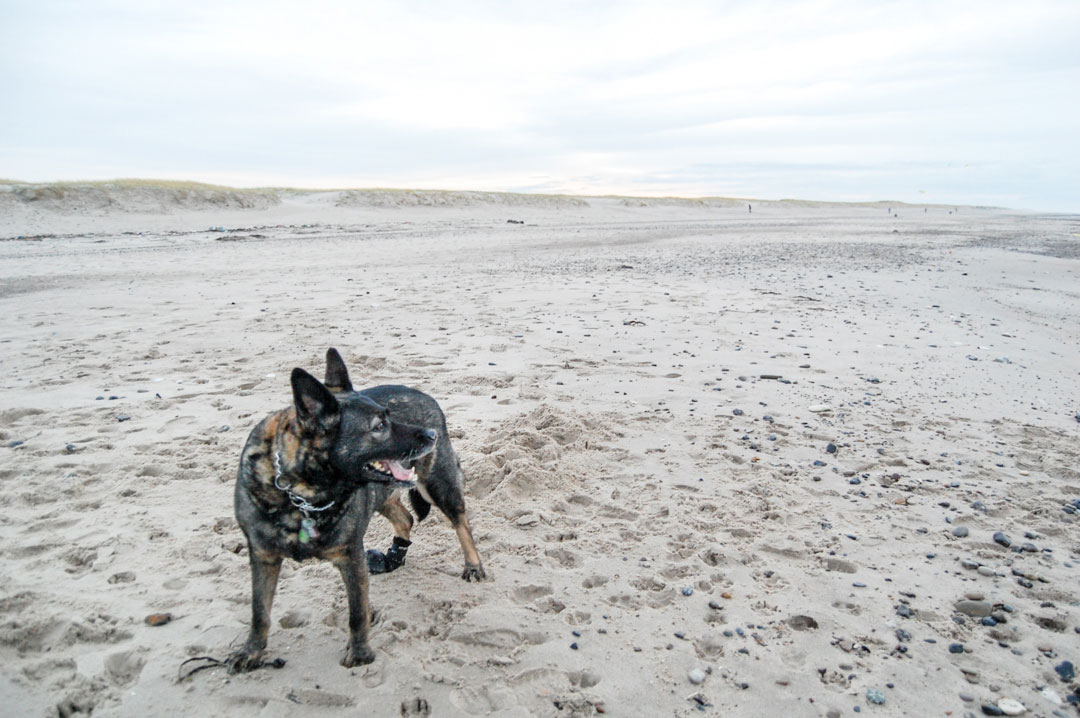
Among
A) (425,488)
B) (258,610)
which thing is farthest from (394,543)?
(258,610)

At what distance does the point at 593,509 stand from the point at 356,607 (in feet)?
6.55

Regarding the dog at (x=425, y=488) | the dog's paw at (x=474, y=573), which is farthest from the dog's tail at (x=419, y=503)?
the dog's paw at (x=474, y=573)

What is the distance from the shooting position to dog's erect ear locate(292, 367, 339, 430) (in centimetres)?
297

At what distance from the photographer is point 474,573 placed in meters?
4.05

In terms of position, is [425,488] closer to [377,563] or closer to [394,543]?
[394,543]

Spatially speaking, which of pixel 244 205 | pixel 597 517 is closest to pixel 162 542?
pixel 597 517

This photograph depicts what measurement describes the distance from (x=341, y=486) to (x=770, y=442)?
4.01 m

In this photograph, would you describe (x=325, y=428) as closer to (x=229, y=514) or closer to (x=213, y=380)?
(x=229, y=514)

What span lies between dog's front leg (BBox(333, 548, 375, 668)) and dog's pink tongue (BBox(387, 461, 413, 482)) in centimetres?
41

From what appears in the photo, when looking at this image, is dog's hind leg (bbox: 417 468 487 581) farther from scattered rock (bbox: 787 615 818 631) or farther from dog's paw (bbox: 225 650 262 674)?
scattered rock (bbox: 787 615 818 631)

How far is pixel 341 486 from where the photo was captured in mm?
3174

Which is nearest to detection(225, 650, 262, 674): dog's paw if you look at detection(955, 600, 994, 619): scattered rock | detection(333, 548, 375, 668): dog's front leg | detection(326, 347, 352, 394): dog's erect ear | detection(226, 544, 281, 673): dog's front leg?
detection(226, 544, 281, 673): dog's front leg

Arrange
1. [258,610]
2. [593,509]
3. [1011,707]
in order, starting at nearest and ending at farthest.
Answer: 1. [1011,707]
2. [258,610]
3. [593,509]

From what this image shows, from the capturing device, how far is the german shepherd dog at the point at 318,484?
10.2ft
